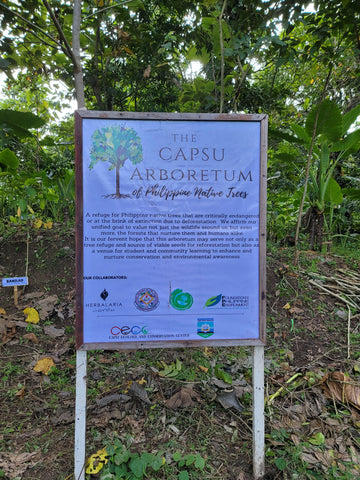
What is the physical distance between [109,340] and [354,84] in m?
5.10

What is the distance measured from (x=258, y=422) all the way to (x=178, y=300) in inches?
30.5

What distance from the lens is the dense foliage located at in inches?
109

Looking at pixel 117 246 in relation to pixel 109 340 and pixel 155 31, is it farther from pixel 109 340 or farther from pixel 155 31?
pixel 155 31

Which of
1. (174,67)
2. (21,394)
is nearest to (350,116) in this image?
(174,67)

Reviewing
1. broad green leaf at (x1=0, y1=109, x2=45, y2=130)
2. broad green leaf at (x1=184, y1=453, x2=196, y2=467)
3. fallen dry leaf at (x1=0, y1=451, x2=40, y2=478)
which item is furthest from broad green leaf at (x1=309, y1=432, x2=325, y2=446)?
broad green leaf at (x1=0, y1=109, x2=45, y2=130)

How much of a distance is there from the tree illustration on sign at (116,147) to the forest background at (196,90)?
3.51 ft

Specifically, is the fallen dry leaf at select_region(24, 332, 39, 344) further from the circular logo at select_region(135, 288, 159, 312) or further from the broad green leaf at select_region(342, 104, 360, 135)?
the broad green leaf at select_region(342, 104, 360, 135)

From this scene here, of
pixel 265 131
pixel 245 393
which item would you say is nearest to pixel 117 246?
pixel 265 131

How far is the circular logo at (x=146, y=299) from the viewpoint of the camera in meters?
1.73

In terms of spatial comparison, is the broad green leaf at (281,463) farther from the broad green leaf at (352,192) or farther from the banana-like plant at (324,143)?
the broad green leaf at (352,192)

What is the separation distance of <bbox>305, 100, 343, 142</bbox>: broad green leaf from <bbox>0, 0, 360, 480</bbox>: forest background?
0.04ft

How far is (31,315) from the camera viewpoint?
307 centimetres

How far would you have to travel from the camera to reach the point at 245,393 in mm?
2334

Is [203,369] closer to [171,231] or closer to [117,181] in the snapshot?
[171,231]
